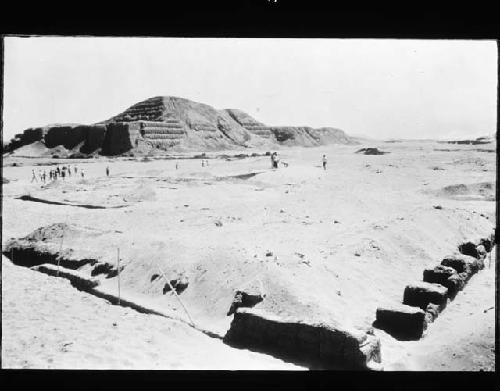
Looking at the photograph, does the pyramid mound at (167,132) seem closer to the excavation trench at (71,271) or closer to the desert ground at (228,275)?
the desert ground at (228,275)

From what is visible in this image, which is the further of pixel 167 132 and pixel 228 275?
pixel 167 132

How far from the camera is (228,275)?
A: 322 inches

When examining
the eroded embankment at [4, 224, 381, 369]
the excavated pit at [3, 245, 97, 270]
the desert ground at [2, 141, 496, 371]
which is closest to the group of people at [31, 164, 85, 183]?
the desert ground at [2, 141, 496, 371]

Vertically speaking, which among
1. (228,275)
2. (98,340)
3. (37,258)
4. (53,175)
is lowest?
(98,340)

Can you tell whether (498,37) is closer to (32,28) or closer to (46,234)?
(32,28)

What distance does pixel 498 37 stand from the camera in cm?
591

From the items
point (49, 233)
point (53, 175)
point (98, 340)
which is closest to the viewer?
point (98, 340)

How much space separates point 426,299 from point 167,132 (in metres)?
54.4

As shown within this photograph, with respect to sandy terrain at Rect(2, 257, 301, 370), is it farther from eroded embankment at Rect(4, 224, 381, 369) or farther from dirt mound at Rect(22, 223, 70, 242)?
dirt mound at Rect(22, 223, 70, 242)

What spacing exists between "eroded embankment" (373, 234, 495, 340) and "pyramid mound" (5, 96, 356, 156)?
4529 centimetres

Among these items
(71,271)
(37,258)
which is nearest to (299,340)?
(71,271)

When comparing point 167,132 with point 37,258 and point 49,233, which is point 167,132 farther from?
point 37,258

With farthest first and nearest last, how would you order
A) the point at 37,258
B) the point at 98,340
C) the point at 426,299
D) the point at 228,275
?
the point at 37,258
the point at 228,275
the point at 426,299
the point at 98,340

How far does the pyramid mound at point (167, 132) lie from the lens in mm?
54500
